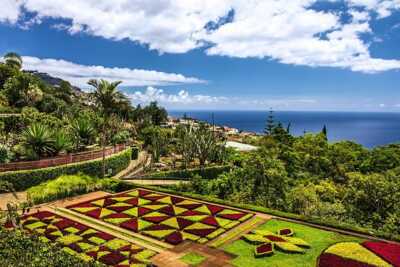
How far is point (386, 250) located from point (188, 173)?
79.3 feet

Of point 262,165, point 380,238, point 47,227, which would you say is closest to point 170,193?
point 262,165

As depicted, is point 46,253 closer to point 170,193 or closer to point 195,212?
point 195,212

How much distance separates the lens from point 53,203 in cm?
2103

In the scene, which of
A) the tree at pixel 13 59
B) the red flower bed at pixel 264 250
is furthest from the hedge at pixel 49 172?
the tree at pixel 13 59

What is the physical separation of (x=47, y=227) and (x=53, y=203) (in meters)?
5.30

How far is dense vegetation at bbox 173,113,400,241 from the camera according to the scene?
18.4 metres

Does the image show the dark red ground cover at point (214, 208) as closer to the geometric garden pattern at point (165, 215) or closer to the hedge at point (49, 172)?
the geometric garden pattern at point (165, 215)

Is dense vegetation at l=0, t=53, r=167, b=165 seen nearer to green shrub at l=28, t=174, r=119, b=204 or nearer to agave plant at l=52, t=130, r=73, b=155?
agave plant at l=52, t=130, r=73, b=155

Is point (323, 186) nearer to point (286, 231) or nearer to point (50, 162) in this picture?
point (286, 231)

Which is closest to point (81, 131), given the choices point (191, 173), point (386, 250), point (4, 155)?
point (4, 155)

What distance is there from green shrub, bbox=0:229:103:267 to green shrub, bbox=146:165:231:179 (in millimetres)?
24290

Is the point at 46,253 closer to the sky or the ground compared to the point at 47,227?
closer to the sky

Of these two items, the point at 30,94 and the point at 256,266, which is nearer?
the point at 256,266

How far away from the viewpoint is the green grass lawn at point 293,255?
41.9 feet
